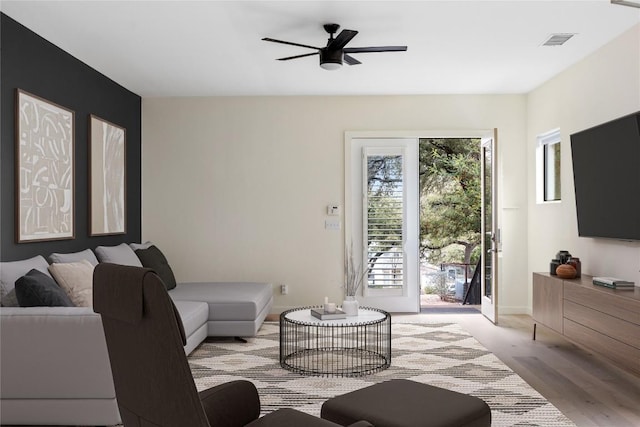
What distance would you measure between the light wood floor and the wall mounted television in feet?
3.39

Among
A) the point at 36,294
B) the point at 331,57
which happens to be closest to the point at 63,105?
the point at 36,294

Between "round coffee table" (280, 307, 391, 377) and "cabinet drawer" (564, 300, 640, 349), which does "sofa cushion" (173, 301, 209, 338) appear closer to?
"round coffee table" (280, 307, 391, 377)

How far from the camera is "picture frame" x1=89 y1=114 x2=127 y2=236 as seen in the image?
5.29 metres

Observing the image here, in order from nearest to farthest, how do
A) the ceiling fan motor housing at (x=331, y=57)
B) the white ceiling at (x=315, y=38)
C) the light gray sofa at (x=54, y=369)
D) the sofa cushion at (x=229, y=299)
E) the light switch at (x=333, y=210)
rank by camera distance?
the light gray sofa at (x=54, y=369), the white ceiling at (x=315, y=38), the ceiling fan motor housing at (x=331, y=57), the sofa cushion at (x=229, y=299), the light switch at (x=333, y=210)

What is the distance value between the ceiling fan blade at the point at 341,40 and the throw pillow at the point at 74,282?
2465 mm

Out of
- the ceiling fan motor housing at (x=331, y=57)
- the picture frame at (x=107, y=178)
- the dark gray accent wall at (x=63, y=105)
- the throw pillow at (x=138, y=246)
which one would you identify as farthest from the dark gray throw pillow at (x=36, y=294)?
the ceiling fan motor housing at (x=331, y=57)

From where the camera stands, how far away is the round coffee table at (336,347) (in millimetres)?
4258

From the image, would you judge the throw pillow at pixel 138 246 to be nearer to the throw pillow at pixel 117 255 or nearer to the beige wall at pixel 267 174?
the throw pillow at pixel 117 255

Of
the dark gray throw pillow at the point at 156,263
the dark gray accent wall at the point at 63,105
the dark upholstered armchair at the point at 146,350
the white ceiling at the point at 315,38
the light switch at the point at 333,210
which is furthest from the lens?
the light switch at the point at 333,210

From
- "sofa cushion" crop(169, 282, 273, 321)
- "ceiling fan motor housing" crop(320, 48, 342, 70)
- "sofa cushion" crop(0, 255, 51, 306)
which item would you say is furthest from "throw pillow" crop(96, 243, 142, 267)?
"ceiling fan motor housing" crop(320, 48, 342, 70)

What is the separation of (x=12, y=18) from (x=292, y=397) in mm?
3319

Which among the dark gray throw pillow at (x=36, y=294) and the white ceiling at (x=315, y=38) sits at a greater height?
the white ceiling at (x=315, y=38)

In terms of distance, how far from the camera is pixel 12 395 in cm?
296

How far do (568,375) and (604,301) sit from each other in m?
0.62
